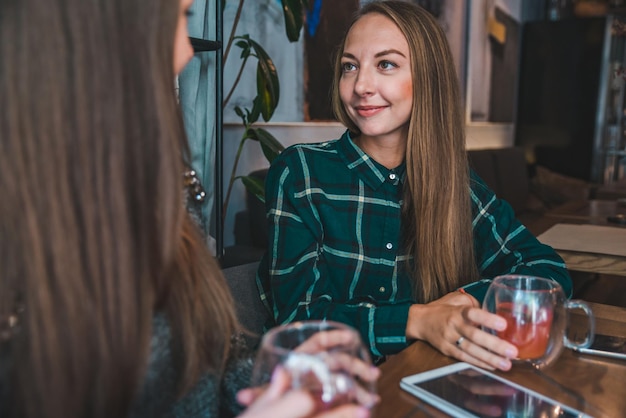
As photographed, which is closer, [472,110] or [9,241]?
[9,241]

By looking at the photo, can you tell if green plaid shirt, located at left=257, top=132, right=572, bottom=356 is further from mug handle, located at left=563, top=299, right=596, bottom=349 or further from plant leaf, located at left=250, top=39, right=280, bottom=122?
plant leaf, located at left=250, top=39, right=280, bottom=122

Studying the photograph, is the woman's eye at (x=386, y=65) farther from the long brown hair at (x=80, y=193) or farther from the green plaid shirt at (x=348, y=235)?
the long brown hair at (x=80, y=193)

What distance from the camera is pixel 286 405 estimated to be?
1.54 feet

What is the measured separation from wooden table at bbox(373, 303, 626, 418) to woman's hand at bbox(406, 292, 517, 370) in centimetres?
2

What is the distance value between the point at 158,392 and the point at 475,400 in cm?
40

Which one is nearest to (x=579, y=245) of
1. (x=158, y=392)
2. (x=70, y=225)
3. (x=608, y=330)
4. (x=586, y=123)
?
(x=608, y=330)

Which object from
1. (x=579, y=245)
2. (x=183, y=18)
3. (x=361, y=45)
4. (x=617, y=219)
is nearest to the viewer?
(x=183, y=18)

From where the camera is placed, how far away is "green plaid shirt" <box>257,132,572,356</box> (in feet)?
4.13

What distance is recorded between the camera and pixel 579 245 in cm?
174

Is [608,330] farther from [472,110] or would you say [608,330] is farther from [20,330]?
[472,110]

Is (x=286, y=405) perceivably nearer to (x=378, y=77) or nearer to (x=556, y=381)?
(x=556, y=381)

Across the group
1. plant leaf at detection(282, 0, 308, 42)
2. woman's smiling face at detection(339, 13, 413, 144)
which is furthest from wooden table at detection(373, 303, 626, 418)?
plant leaf at detection(282, 0, 308, 42)

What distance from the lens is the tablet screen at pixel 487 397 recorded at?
692 mm

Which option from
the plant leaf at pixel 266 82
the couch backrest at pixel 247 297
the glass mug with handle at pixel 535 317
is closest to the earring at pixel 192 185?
the couch backrest at pixel 247 297
